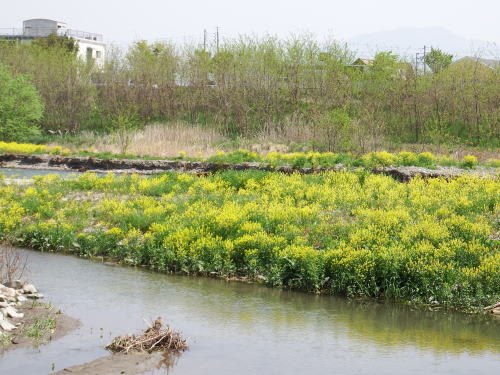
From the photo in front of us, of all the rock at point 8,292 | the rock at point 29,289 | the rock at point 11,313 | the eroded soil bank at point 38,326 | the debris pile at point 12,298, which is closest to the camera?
the eroded soil bank at point 38,326

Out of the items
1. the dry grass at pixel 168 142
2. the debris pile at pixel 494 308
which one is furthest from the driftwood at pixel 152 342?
the dry grass at pixel 168 142

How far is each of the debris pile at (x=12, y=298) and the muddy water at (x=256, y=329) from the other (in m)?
0.45

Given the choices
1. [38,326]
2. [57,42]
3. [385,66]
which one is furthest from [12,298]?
[57,42]

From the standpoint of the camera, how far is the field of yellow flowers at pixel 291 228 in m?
13.1

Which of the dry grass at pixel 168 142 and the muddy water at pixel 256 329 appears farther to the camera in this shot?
the dry grass at pixel 168 142

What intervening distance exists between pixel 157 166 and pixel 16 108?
13541 millimetres

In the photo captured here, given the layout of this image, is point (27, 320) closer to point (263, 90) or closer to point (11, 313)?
point (11, 313)

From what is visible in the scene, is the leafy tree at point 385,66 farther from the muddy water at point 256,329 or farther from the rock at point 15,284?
the rock at point 15,284

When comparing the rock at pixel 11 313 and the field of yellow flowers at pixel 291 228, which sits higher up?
the field of yellow flowers at pixel 291 228

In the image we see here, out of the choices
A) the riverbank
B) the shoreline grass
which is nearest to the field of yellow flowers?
the riverbank

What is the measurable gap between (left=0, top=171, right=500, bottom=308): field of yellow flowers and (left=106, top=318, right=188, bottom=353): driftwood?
13.6ft

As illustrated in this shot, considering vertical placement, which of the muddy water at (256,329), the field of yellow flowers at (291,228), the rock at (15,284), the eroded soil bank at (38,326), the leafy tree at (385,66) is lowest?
the muddy water at (256,329)

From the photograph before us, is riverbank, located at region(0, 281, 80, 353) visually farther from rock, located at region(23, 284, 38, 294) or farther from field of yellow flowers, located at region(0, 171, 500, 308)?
field of yellow flowers, located at region(0, 171, 500, 308)

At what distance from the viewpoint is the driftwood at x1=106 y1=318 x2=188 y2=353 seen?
9.77 metres
